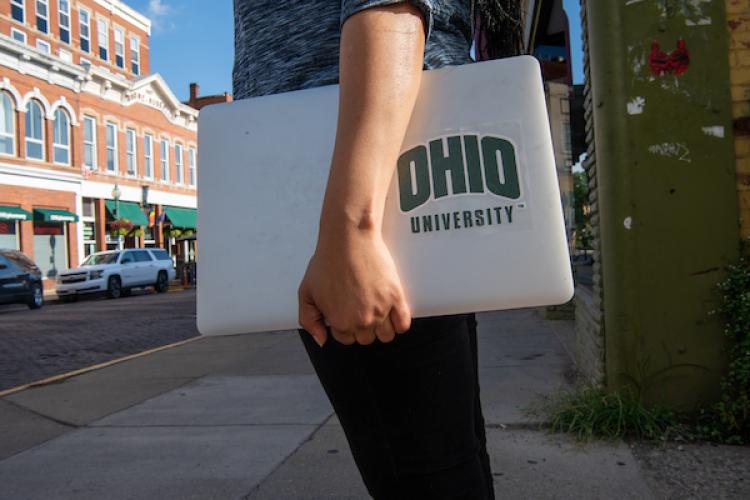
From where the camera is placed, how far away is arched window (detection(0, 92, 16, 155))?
22.1 m

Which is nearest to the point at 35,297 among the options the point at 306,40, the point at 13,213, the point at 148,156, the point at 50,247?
the point at 13,213

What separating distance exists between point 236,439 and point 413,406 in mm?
2874

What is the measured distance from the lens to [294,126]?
104 centimetres

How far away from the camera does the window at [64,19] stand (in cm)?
2764

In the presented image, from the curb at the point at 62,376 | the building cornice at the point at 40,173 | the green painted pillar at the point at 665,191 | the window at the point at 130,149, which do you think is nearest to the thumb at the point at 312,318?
the green painted pillar at the point at 665,191

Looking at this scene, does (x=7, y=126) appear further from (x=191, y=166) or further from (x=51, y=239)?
(x=191, y=166)

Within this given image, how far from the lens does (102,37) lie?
30.1m

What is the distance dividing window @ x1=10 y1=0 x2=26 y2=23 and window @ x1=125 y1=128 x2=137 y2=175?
6059 millimetres

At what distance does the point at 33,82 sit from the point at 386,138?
87.4 feet

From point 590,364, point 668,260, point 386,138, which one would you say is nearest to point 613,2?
point 668,260

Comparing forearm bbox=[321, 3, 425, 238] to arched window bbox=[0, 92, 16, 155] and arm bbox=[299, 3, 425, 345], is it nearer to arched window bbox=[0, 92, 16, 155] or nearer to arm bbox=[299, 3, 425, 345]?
arm bbox=[299, 3, 425, 345]

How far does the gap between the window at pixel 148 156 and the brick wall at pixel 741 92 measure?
99.2 ft

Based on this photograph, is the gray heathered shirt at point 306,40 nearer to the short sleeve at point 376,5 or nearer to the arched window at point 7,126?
the short sleeve at point 376,5

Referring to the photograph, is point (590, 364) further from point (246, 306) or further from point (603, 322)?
point (246, 306)
